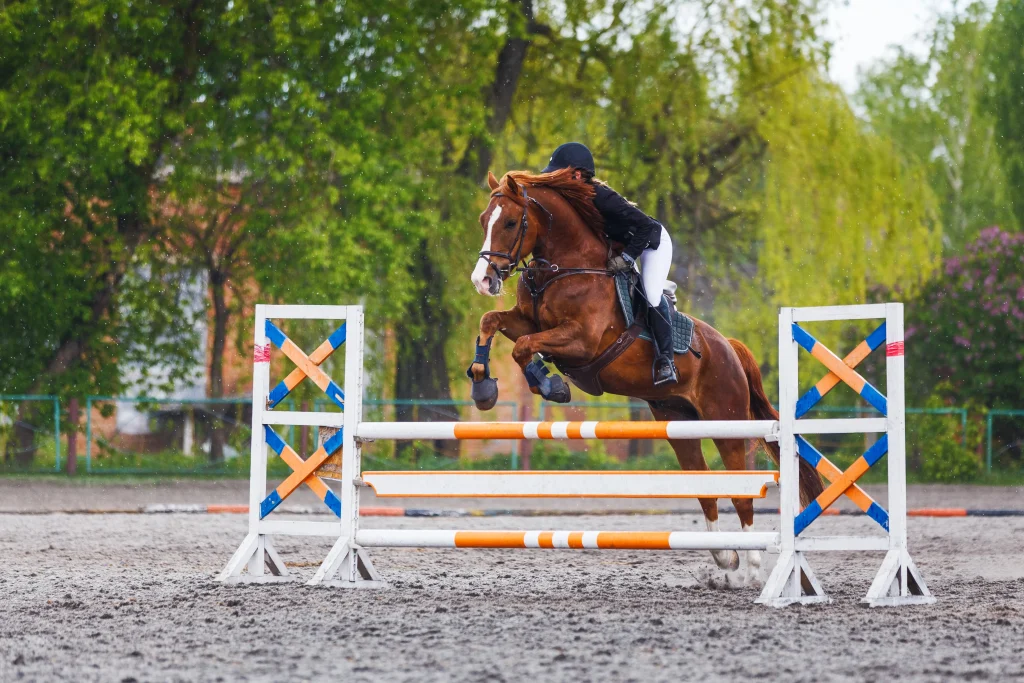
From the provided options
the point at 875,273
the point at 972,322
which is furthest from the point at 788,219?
the point at 972,322

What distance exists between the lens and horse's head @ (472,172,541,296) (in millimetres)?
6156

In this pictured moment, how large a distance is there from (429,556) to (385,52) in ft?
35.4

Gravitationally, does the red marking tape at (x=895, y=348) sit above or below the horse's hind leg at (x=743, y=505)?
above

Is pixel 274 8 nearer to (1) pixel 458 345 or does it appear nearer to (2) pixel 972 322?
(1) pixel 458 345

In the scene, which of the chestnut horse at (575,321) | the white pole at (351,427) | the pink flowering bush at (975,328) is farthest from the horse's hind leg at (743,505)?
the pink flowering bush at (975,328)

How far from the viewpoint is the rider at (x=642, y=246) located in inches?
269

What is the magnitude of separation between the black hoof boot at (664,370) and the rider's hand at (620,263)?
1.77 feet

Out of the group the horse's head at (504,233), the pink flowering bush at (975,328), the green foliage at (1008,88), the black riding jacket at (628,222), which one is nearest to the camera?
the horse's head at (504,233)

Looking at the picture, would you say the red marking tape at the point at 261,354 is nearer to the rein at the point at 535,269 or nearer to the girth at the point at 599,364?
the rein at the point at 535,269

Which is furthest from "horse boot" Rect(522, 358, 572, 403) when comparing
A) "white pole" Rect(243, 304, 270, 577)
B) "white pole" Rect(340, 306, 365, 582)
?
"white pole" Rect(243, 304, 270, 577)

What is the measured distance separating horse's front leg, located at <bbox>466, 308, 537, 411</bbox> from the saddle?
31cm

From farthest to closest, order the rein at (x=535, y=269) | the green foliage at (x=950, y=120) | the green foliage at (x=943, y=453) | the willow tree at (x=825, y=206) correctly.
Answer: the green foliage at (x=950, y=120) < the willow tree at (x=825, y=206) < the green foliage at (x=943, y=453) < the rein at (x=535, y=269)

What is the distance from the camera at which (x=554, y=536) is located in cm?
606

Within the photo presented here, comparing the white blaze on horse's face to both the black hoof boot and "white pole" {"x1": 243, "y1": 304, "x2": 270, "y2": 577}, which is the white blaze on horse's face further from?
"white pole" {"x1": 243, "y1": 304, "x2": 270, "y2": 577}
